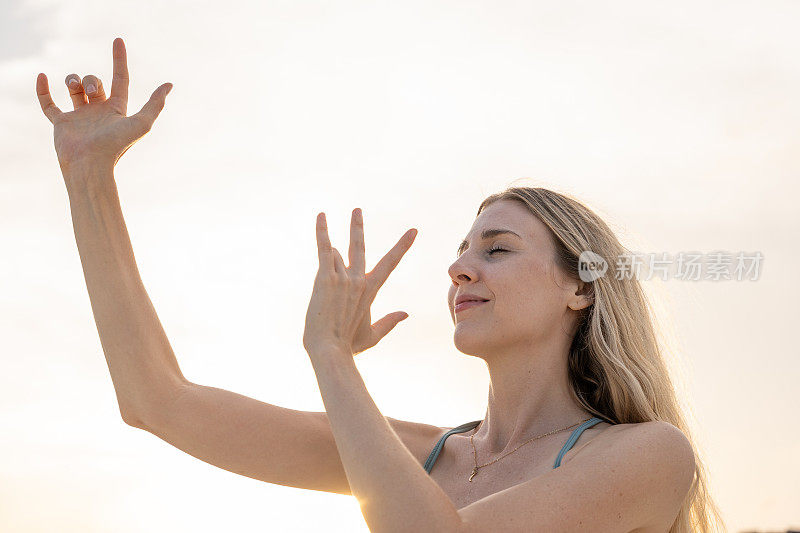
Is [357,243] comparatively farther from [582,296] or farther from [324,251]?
[582,296]

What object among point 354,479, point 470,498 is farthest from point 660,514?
point 354,479

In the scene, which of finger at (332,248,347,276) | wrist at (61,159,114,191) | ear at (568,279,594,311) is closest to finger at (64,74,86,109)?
wrist at (61,159,114,191)

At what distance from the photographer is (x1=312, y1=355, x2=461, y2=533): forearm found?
312 cm

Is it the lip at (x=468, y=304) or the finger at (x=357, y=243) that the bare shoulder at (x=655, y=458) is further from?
the finger at (x=357, y=243)

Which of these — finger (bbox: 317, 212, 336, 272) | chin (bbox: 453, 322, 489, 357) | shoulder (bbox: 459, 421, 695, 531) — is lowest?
shoulder (bbox: 459, 421, 695, 531)

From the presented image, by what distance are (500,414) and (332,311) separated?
128 centimetres

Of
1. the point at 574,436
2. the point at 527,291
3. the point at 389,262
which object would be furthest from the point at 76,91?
the point at 574,436

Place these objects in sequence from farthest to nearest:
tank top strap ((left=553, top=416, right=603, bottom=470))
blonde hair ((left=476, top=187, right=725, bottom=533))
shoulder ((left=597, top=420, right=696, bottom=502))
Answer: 1. blonde hair ((left=476, top=187, right=725, bottom=533))
2. tank top strap ((left=553, top=416, right=603, bottom=470))
3. shoulder ((left=597, top=420, right=696, bottom=502))

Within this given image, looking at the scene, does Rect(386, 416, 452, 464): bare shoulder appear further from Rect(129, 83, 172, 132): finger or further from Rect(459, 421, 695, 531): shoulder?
Rect(129, 83, 172, 132): finger

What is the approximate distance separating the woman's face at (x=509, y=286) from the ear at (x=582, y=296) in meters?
0.03

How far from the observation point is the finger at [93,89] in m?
4.21

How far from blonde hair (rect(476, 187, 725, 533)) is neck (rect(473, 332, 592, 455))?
91 mm

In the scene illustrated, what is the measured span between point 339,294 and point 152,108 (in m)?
1.25

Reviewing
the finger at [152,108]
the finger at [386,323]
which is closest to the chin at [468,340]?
the finger at [386,323]
